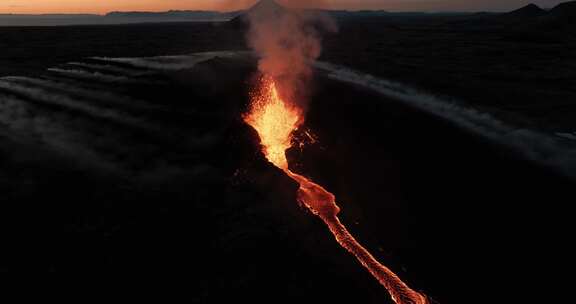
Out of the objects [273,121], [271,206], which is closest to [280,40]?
[273,121]

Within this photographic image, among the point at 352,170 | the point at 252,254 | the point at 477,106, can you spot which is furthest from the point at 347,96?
the point at 252,254

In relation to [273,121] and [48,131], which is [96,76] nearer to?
[48,131]

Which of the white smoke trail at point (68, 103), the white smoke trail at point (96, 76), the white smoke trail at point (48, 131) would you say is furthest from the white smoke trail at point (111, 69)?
the white smoke trail at point (48, 131)

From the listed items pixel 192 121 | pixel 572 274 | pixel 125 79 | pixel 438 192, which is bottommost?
pixel 572 274

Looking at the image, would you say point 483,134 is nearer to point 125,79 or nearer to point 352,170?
point 352,170

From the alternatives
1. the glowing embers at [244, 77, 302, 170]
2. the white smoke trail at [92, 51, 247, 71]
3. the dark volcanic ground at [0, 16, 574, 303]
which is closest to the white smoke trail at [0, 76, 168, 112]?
the dark volcanic ground at [0, 16, 574, 303]

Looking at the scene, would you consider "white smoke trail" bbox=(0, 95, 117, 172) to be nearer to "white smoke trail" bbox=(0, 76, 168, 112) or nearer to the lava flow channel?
"white smoke trail" bbox=(0, 76, 168, 112)
